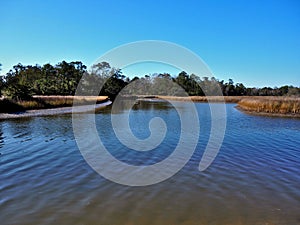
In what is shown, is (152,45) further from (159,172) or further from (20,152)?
(20,152)

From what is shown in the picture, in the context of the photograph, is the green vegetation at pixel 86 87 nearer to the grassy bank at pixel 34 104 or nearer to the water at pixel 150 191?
the grassy bank at pixel 34 104

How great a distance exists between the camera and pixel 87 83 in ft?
184

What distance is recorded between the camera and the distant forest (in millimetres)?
26525

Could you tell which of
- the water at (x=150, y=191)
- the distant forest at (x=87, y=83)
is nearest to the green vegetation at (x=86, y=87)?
the distant forest at (x=87, y=83)

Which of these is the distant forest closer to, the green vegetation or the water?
the green vegetation

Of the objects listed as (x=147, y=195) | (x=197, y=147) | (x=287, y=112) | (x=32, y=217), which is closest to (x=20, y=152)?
(x=32, y=217)

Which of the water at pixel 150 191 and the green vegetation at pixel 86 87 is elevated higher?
the green vegetation at pixel 86 87

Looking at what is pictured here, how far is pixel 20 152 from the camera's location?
26.2 ft

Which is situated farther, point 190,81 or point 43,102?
point 190,81

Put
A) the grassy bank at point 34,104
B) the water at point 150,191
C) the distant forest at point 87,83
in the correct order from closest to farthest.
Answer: the water at point 150,191, the grassy bank at point 34,104, the distant forest at point 87,83

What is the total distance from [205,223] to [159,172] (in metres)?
2.64

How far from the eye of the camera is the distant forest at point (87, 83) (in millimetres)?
26525

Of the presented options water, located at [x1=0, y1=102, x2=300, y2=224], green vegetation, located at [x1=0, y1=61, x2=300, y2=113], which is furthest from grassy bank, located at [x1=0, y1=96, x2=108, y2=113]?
water, located at [x1=0, y1=102, x2=300, y2=224]

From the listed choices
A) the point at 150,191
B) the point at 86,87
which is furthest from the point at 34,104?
the point at 86,87
